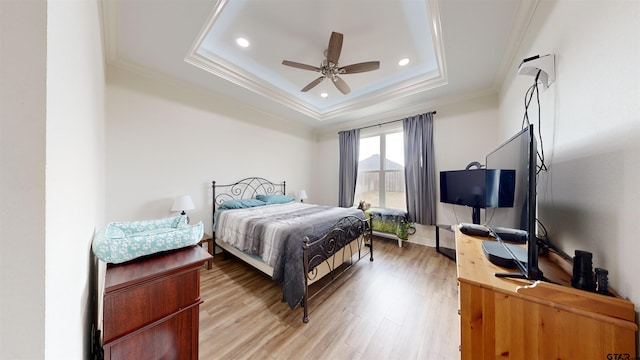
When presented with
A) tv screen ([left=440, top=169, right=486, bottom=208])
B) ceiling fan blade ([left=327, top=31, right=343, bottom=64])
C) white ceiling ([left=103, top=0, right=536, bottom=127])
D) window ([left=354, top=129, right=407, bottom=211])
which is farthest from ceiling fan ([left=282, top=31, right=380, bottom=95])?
window ([left=354, top=129, right=407, bottom=211])

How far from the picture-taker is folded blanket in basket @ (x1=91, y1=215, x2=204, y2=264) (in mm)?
953

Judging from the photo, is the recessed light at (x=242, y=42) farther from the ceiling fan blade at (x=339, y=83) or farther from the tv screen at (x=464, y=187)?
the tv screen at (x=464, y=187)

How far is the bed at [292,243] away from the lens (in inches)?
68.1

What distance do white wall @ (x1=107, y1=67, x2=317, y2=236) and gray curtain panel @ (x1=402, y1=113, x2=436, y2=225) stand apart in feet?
9.12

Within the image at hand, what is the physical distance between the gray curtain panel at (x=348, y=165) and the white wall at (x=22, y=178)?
4117 millimetres

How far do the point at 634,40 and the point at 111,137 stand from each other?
3907 millimetres

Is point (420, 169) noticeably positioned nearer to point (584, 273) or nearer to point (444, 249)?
point (444, 249)

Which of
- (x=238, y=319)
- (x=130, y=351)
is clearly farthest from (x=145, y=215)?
(x=130, y=351)

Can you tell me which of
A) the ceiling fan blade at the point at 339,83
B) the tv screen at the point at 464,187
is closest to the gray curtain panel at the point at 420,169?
the tv screen at the point at 464,187

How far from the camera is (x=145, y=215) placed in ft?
8.19

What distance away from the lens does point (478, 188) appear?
233 centimetres

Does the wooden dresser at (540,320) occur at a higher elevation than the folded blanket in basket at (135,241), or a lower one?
lower

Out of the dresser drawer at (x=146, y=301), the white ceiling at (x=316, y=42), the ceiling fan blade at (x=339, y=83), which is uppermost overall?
the white ceiling at (x=316, y=42)

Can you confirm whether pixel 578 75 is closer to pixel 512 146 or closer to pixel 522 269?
pixel 512 146
